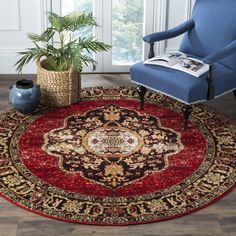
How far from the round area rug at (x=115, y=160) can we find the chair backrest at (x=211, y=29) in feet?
1.56

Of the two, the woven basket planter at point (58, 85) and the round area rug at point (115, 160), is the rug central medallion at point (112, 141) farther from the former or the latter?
the woven basket planter at point (58, 85)

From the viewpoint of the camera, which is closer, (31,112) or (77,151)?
(77,151)

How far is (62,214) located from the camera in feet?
9.73

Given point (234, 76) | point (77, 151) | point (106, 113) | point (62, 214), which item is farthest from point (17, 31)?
point (62, 214)

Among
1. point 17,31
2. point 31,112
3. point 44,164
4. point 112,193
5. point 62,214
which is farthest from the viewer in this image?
point 17,31

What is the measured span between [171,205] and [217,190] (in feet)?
1.11

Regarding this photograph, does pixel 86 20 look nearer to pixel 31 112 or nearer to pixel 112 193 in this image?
pixel 31 112

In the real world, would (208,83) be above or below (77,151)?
above

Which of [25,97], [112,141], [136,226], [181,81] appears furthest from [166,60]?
[136,226]

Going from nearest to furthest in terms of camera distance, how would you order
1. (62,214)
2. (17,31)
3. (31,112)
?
1. (62,214)
2. (31,112)
3. (17,31)

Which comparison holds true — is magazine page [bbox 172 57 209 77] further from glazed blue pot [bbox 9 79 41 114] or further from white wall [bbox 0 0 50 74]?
white wall [bbox 0 0 50 74]

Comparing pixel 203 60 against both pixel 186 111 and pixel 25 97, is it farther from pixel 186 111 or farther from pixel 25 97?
pixel 25 97

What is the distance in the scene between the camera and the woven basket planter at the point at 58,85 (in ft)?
13.5

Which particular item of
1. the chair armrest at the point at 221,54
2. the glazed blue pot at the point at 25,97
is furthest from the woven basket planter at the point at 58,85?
the chair armrest at the point at 221,54
